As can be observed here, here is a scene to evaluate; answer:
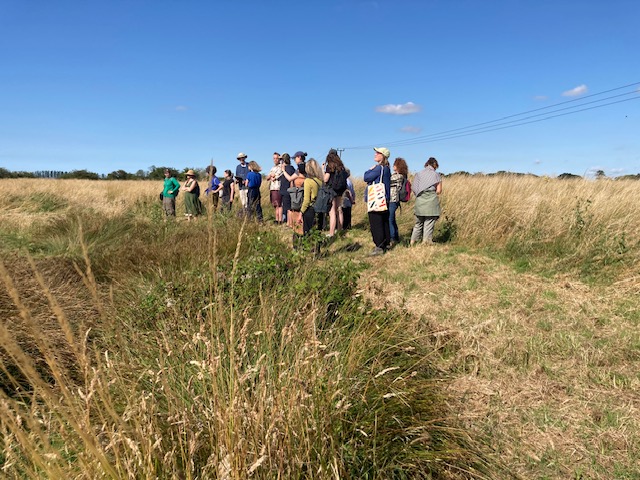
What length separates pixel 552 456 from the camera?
7.85 feet

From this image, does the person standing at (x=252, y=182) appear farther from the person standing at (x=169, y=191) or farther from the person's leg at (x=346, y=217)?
the person standing at (x=169, y=191)

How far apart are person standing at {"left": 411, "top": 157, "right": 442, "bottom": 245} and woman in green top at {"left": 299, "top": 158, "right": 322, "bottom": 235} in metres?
1.80

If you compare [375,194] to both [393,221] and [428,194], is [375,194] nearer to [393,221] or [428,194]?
[428,194]

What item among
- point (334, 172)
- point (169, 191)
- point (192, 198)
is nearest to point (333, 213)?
point (334, 172)

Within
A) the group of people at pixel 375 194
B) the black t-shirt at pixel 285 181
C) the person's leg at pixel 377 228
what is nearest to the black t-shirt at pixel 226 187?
the black t-shirt at pixel 285 181

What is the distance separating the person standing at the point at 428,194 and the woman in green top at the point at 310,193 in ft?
5.92

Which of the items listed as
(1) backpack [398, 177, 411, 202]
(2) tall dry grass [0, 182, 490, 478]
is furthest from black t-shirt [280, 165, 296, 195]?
(2) tall dry grass [0, 182, 490, 478]

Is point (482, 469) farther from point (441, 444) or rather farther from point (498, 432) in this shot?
point (498, 432)

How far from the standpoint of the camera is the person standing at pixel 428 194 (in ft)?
23.4

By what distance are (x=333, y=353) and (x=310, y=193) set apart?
5.31m

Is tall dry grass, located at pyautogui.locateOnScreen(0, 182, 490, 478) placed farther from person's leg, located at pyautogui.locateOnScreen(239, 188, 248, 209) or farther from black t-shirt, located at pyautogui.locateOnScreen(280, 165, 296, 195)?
person's leg, located at pyautogui.locateOnScreen(239, 188, 248, 209)

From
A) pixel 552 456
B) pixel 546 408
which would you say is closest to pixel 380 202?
pixel 546 408

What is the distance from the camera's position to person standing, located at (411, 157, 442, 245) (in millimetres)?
7145

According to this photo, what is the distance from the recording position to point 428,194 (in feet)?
23.6
